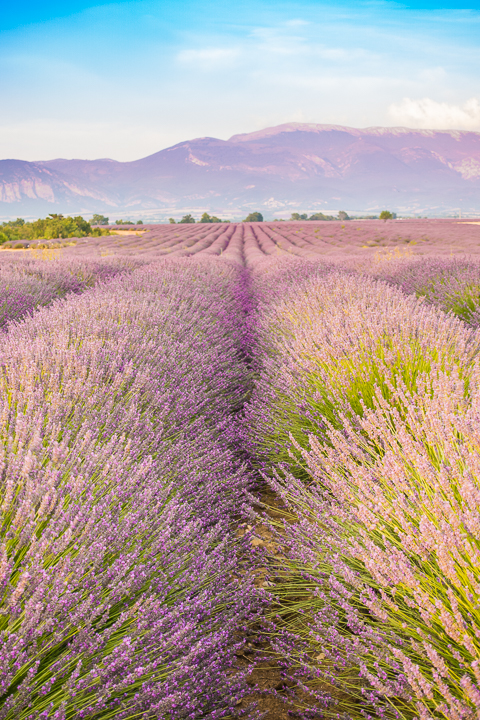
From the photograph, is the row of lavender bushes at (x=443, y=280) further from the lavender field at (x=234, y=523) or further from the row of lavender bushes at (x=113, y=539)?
the row of lavender bushes at (x=113, y=539)

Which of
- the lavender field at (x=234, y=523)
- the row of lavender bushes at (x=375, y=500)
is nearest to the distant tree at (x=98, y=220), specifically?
the row of lavender bushes at (x=375, y=500)

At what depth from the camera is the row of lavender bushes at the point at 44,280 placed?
16.4 feet

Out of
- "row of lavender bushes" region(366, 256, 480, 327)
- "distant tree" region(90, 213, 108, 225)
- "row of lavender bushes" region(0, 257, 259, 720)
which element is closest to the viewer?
"row of lavender bushes" region(0, 257, 259, 720)

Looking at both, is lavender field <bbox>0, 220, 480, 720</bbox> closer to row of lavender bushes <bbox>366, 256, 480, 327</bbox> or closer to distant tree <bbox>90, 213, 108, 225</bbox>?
row of lavender bushes <bbox>366, 256, 480, 327</bbox>

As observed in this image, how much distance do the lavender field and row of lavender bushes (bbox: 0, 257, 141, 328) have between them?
195 cm

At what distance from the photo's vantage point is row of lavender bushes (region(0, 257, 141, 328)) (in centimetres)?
500

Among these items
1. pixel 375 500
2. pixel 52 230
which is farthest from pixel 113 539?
pixel 52 230

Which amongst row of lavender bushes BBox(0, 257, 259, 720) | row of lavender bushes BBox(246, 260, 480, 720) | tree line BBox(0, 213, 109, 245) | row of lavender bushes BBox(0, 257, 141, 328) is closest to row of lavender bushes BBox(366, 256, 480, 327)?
row of lavender bushes BBox(246, 260, 480, 720)

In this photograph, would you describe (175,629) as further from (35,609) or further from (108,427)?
(108,427)

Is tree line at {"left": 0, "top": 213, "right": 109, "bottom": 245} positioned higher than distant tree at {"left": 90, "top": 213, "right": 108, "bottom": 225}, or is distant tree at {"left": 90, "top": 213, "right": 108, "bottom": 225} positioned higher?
distant tree at {"left": 90, "top": 213, "right": 108, "bottom": 225}

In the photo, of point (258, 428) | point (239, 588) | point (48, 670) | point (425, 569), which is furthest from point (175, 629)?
point (258, 428)

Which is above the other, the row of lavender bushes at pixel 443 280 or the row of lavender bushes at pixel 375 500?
the row of lavender bushes at pixel 443 280

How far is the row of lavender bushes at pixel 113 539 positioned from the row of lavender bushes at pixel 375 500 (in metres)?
0.33

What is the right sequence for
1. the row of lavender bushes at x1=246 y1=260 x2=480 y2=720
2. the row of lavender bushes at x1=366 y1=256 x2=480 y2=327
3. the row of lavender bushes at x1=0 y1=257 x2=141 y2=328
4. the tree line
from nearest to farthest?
the row of lavender bushes at x1=246 y1=260 x2=480 y2=720
the row of lavender bushes at x1=0 y1=257 x2=141 y2=328
the row of lavender bushes at x1=366 y1=256 x2=480 y2=327
the tree line
